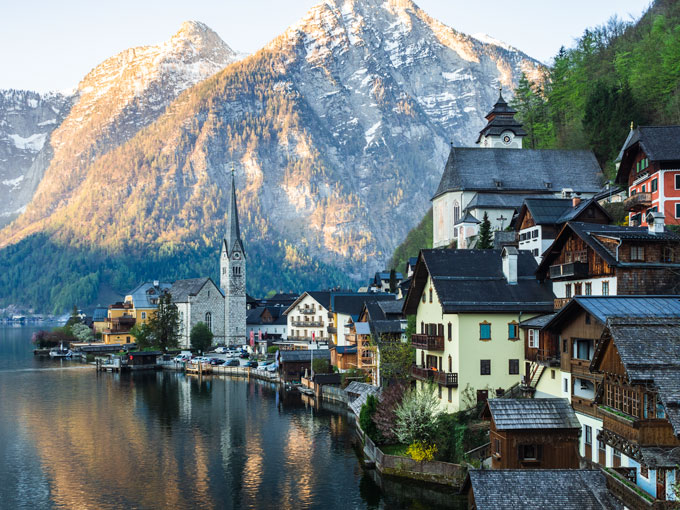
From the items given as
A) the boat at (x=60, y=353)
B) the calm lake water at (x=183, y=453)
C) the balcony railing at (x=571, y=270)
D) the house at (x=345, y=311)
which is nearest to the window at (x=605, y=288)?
the balcony railing at (x=571, y=270)

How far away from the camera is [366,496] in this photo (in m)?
43.3

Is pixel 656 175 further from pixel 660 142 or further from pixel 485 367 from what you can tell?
pixel 485 367

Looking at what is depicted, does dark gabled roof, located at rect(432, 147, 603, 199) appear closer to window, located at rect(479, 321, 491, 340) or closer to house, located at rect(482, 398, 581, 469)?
window, located at rect(479, 321, 491, 340)

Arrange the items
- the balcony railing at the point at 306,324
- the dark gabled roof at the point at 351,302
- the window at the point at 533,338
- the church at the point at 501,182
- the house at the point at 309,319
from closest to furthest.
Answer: the window at the point at 533,338 < the church at the point at 501,182 < the dark gabled roof at the point at 351,302 < the house at the point at 309,319 < the balcony railing at the point at 306,324

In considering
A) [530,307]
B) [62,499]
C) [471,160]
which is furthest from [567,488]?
[471,160]

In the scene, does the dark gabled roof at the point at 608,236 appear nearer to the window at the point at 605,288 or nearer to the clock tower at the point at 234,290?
the window at the point at 605,288

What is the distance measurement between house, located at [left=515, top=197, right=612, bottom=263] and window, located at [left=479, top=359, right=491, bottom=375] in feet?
53.4

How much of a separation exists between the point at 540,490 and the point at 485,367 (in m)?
21.8

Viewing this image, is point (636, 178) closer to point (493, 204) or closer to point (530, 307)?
point (530, 307)

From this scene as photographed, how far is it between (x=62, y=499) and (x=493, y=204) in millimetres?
67182

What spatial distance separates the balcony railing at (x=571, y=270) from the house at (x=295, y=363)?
165ft

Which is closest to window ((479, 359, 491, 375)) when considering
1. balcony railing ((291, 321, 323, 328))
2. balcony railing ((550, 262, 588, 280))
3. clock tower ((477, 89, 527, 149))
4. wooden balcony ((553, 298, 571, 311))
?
wooden balcony ((553, 298, 571, 311))

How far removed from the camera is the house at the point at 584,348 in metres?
34.4

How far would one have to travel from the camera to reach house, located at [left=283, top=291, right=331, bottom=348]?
124 m
